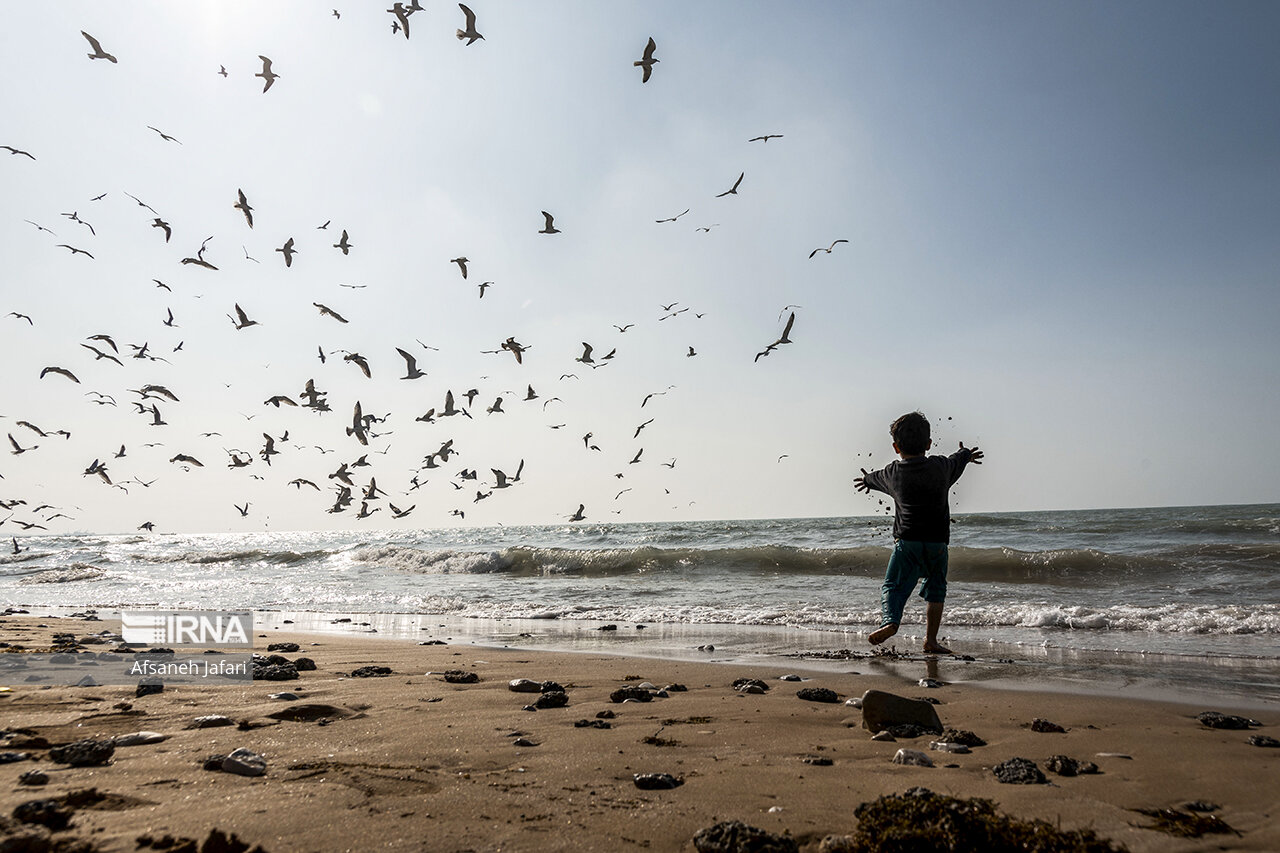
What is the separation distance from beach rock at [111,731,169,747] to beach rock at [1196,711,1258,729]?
5855mm

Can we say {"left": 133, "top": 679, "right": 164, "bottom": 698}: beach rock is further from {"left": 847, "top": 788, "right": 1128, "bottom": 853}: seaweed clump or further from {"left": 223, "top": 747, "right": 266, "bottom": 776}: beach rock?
{"left": 847, "top": 788, "right": 1128, "bottom": 853}: seaweed clump

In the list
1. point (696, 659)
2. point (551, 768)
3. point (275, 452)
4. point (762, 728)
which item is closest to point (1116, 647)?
point (696, 659)

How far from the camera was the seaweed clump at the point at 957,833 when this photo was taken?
2.07m

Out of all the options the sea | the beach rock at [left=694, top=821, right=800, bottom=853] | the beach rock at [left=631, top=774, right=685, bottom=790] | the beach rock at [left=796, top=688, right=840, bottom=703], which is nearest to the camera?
the beach rock at [left=694, top=821, right=800, bottom=853]

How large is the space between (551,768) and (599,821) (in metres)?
0.74

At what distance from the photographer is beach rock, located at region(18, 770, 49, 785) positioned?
2830mm

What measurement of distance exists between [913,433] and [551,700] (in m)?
4.12

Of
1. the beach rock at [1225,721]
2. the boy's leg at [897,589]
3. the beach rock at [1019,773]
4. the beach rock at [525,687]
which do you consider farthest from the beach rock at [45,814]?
the boy's leg at [897,589]

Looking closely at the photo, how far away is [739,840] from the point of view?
226 centimetres

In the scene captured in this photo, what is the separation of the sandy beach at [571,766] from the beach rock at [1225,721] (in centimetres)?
9

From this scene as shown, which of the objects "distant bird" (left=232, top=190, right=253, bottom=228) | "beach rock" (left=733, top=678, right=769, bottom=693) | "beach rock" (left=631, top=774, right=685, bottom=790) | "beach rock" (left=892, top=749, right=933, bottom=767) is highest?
"distant bird" (left=232, top=190, right=253, bottom=228)

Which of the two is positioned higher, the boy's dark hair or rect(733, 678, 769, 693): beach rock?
the boy's dark hair

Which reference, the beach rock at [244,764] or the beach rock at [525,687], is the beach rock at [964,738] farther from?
the beach rock at [244,764]

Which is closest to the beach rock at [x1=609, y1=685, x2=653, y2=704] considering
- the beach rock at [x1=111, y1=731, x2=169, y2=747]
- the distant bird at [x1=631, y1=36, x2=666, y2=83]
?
the beach rock at [x1=111, y1=731, x2=169, y2=747]
